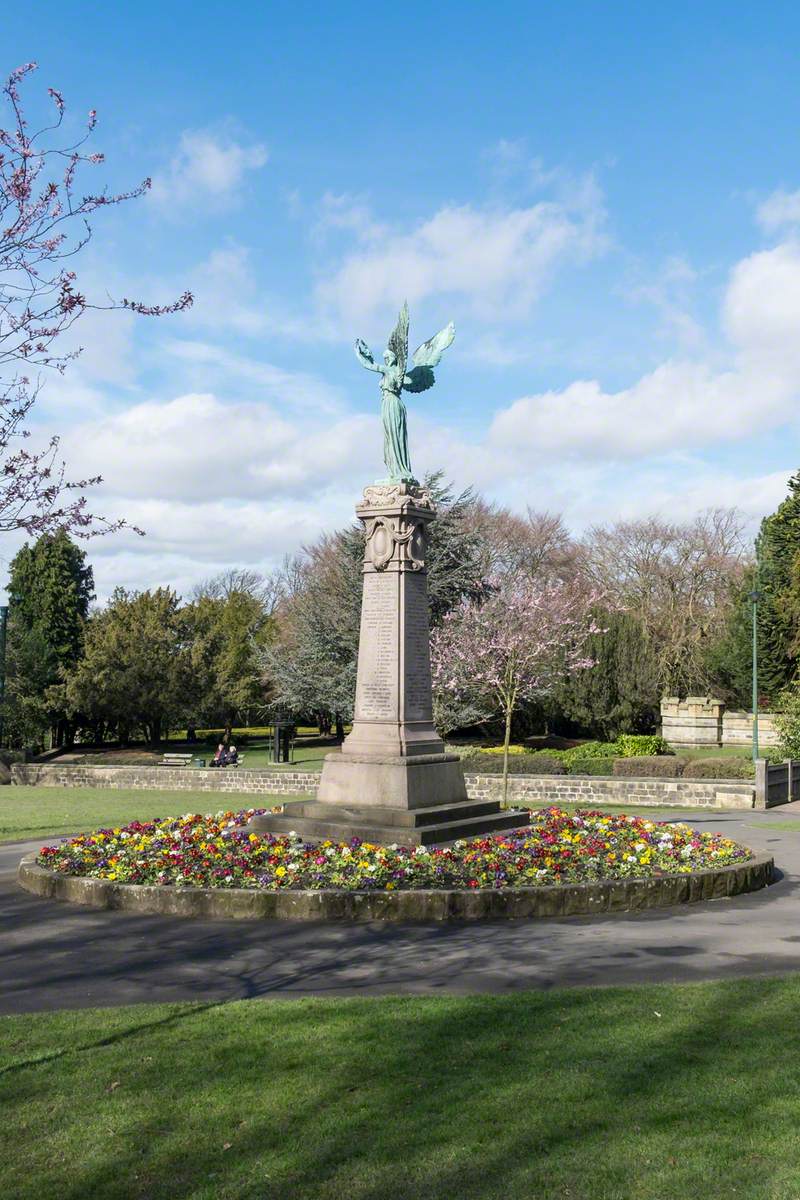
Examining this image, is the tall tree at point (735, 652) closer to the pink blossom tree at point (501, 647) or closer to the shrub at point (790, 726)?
the pink blossom tree at point (501, 647)

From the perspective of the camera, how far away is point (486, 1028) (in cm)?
680

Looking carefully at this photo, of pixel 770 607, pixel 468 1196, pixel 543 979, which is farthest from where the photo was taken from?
pixel 770 607

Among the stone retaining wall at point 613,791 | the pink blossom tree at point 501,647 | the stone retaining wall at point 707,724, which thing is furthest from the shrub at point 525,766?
the stone retaining wall at point 707,724

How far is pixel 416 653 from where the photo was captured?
1589cm

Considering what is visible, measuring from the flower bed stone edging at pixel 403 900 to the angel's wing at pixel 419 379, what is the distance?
359 inches

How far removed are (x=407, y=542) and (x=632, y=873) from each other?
6.24 metres

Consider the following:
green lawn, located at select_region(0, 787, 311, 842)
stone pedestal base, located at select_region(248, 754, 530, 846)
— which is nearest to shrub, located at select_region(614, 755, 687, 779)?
green lawn, located at select_region(0, 787, 311, 842)

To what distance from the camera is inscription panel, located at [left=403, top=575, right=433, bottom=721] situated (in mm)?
15672

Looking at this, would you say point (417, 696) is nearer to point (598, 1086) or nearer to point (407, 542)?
point (407, 542)

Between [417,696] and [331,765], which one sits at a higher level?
[417,696]

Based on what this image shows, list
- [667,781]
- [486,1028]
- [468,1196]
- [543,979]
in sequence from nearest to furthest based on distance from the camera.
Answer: [468,1196] < [486,1028] < [543,979] < [667,781]

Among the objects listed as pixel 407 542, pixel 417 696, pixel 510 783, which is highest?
pixel 407 542

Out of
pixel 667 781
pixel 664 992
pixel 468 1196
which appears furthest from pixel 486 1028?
pixel 667 781

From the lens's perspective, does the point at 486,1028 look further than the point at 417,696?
No
